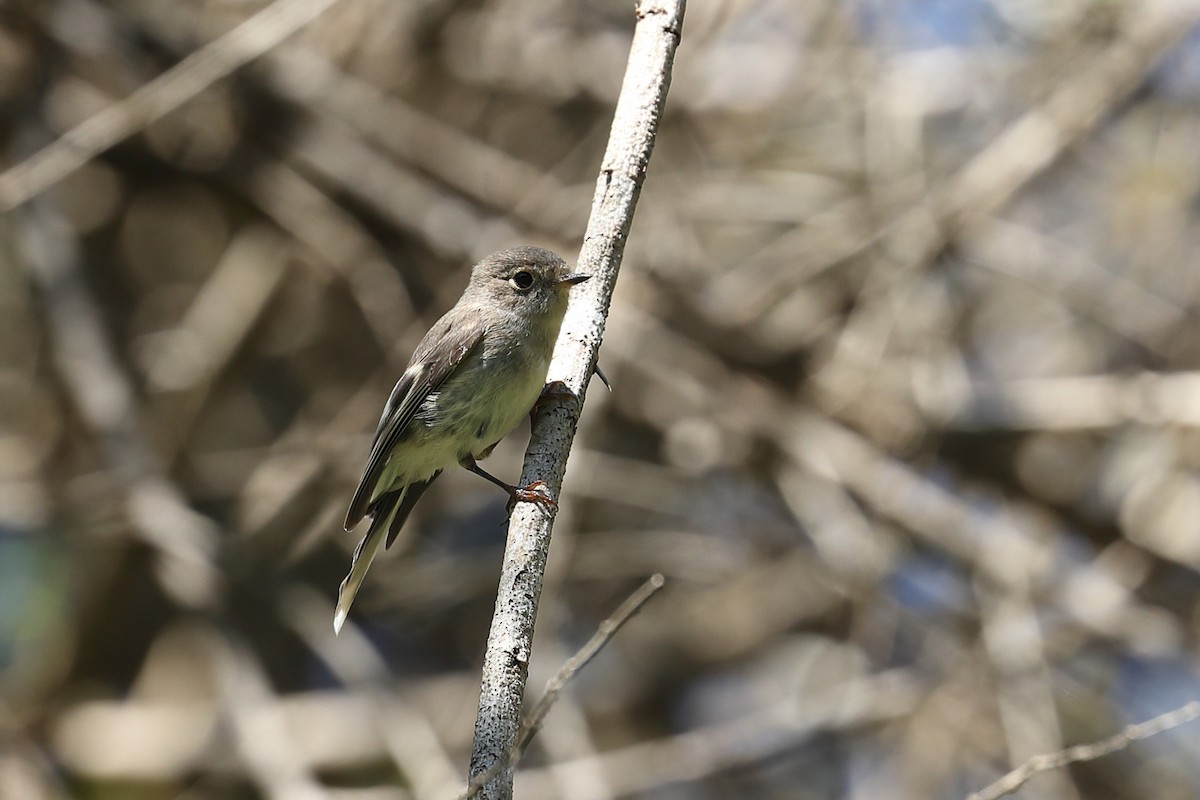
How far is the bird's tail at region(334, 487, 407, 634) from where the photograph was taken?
11.7ft

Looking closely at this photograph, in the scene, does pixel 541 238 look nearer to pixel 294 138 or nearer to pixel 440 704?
pixel 294 138

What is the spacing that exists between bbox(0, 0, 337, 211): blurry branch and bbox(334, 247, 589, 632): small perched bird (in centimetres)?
149

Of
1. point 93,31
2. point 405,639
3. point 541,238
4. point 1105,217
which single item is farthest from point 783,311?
point 93,31

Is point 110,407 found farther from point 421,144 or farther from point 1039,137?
point 1039,137

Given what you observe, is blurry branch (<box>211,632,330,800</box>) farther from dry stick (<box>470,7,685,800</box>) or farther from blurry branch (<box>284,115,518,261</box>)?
dry stick (<box>470,7,685,800</box>)

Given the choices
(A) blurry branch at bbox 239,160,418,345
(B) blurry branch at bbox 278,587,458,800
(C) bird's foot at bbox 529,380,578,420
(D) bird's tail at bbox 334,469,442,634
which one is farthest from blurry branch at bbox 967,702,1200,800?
(A) blurry branch at bbox 239,160,418,345

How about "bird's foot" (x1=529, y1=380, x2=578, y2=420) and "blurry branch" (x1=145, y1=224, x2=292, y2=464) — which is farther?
"blurry branch" (x1=145, y1=224, x2=292, y2=464)

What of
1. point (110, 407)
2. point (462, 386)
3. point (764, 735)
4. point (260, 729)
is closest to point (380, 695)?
point (260, 729)

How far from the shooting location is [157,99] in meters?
5.11

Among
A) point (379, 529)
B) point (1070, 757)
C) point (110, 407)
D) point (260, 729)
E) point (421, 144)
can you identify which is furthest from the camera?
point (421, 144)

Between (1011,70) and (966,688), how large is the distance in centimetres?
311

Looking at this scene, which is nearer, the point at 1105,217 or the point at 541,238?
the point at 541,238

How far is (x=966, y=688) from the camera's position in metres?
5.62

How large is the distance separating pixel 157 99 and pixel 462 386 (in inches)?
90.5
